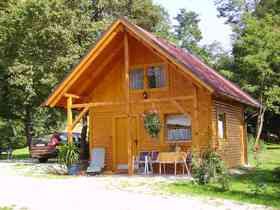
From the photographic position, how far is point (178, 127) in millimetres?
18797

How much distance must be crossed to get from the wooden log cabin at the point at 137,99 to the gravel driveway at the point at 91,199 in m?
4.31

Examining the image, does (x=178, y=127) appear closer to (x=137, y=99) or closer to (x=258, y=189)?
(x=137, y=99)

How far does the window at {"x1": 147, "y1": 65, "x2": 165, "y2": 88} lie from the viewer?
19.5m

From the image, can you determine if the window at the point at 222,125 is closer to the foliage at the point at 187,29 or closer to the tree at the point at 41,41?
the tree at the point at 41,41

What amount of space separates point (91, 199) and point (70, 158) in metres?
7.25

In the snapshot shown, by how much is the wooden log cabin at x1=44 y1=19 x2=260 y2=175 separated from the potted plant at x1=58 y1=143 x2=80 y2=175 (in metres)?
0.98

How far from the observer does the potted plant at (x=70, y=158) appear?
59.1 feet

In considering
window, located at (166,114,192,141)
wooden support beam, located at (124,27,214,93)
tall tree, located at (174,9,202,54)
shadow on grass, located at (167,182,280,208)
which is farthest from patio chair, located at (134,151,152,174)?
tall tree, located at (174,9,202,54)

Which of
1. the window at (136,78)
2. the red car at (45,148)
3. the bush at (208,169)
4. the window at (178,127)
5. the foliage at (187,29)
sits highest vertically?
the foliage at (187,29)

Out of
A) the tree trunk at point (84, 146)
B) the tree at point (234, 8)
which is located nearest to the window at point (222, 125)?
the tree trunk at point (84, 146)

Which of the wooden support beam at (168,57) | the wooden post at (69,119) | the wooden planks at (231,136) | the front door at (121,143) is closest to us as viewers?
the wooden support beam at (168,57)

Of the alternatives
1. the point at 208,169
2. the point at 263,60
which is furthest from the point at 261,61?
the point at 208,169

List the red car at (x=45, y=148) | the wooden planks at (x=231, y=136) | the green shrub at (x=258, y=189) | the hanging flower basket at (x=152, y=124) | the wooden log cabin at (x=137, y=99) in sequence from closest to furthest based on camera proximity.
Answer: the green shrub at (x=258, y=189)
the hanging flower basket at (x=152, y=124)
the wooden log cabin at (x=137, y=99)
the wooden planks at (x=231, y=136)
the red car at (x=45, y=148)

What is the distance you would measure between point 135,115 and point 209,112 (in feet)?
10.4
